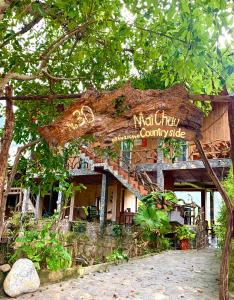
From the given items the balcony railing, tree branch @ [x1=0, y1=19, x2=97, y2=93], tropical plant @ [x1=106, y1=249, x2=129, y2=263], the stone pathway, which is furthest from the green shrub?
the balcony railing

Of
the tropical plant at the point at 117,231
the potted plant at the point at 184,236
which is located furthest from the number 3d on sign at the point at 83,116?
the potted plant at the point at 184,236

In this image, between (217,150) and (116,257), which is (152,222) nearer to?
(116,257)

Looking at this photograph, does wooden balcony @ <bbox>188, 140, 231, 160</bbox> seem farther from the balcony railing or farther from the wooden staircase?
the wooden staircase

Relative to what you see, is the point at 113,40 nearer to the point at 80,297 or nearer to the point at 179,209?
the point at 80,297

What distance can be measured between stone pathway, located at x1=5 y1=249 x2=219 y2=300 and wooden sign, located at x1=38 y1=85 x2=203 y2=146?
355 centimetres

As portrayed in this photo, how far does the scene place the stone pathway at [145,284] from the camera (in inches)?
238

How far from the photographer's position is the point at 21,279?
6102mm

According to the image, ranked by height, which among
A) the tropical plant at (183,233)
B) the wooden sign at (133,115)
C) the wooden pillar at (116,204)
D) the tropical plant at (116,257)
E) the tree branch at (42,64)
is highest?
the tree branch at (42,64)

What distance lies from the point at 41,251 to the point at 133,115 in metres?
4.50

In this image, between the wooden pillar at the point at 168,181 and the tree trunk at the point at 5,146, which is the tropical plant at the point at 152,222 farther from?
the tree trunk at the point at 5,146

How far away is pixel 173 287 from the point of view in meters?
6.79

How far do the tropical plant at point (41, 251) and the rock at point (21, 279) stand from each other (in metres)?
0.24

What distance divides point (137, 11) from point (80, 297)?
17.2ft

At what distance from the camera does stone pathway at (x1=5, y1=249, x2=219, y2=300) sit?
6.05 m
